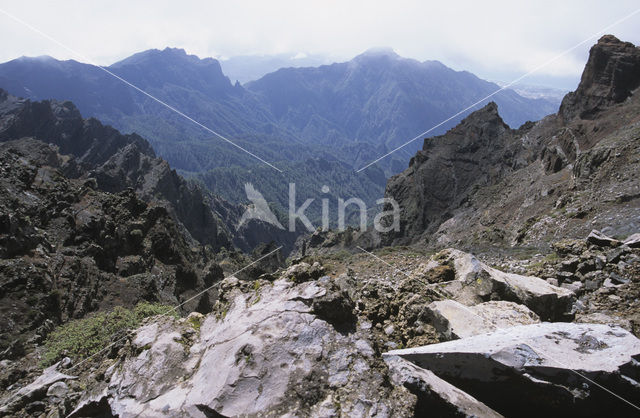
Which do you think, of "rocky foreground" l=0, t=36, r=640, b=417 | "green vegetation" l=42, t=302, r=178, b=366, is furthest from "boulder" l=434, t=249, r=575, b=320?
"green vegetation" l=42, t=302, r=178, b=366

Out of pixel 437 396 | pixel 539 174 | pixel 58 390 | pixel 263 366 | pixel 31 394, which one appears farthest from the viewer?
pixel 539 174

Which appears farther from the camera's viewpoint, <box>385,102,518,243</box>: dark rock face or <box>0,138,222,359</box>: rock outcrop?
<box>385,102,518,243</box>: dark rock face

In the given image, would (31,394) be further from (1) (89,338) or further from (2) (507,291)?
(2) (507,291)

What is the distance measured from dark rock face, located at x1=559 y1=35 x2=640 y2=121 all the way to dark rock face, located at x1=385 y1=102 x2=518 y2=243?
41.5 feet

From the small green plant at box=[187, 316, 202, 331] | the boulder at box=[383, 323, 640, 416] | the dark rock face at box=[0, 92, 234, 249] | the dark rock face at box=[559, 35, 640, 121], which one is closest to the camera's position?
the boulder at box=[383, 323, 640, 416]

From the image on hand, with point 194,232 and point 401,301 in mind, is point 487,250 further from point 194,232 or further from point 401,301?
point 194,232

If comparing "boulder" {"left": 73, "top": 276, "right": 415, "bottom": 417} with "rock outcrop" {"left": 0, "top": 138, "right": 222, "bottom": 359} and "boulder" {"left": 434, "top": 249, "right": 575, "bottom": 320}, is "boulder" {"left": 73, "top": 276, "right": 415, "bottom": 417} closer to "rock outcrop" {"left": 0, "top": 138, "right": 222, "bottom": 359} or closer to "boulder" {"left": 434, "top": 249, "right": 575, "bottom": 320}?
"boulder" {"left": 434, "top": 249, "right": 575, "bottom": 320}

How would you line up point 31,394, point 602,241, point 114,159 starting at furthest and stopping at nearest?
point 114,159, point 602,241, point 31,394

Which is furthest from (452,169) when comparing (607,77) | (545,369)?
(545,369)

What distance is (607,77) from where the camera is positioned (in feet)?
152

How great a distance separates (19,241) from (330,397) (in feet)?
65.4

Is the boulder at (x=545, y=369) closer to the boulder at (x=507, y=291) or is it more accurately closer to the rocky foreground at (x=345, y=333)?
the rocky foreground at (x=345, y=333)

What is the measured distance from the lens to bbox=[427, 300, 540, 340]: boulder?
575cm

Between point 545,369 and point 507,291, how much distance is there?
127 inches
